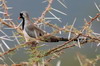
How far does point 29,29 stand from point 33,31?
0.16ft

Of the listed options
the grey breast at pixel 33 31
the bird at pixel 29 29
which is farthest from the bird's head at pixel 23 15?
the grey breast at pixel 33 31

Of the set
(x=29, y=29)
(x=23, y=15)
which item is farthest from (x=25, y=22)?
(x=29, y=29)

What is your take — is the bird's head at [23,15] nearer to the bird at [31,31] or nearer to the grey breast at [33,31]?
the bird at [31,31]

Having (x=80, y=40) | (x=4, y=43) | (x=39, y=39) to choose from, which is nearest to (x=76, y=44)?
A: (x=80, y=40)

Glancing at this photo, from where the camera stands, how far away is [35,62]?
7.29 ft

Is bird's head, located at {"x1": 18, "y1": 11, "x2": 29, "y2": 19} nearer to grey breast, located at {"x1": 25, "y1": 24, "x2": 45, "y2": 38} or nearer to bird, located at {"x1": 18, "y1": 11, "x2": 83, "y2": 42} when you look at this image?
bird, located at {"x1": 18, "y1": 11, "x2": 83, "y2": 42}

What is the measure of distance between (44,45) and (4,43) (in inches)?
8.6

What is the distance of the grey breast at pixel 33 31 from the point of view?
2.38 metres

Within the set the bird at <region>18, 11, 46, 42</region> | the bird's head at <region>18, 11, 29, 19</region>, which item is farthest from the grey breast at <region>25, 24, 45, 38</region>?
the bird's head at <region>18, 11, 29, 19</region>

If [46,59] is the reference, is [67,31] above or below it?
above

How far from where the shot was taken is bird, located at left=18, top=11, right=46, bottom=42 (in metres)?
2.38

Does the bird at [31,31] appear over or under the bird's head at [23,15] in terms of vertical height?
under

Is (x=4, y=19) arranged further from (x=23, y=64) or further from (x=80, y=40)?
(x=80, y=40)

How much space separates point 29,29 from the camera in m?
2.50
